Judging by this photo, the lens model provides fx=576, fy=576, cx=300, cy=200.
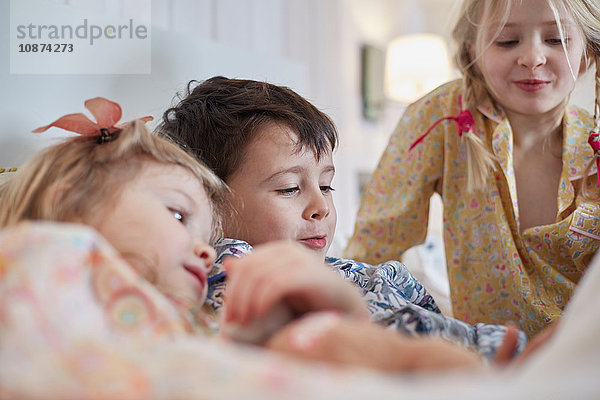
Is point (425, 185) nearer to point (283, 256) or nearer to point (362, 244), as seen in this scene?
Result: point (362, 244)

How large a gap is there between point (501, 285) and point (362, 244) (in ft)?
1.16

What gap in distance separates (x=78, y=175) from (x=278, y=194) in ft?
1.52

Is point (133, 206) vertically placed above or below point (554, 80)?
below

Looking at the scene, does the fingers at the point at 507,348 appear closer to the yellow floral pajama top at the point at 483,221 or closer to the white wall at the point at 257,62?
the yellow floral pajama top at the point at 483,221

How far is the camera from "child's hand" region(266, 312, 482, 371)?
1.33ft

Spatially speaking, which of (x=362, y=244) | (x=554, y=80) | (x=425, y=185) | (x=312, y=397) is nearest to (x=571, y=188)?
(x=554, y=80)

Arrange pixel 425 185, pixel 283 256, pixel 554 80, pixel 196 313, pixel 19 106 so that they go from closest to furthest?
pixel 283 256
pixel 196 313
pixel 19 106
pixel 554 80
pixel 425 185

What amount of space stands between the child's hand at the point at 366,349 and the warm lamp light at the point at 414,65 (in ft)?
8.79

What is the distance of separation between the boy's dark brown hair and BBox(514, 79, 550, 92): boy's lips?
45 cm

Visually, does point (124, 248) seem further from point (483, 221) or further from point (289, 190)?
point (483, 221)

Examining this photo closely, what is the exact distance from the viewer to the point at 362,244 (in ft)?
4.89

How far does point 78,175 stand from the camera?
0.65 meters

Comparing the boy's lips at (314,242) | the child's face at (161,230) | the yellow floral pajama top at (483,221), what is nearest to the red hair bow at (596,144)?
the yellow floral pajama top at (483,221)

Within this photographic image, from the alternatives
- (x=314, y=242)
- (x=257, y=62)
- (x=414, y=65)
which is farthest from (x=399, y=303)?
(x=414, y=65)
